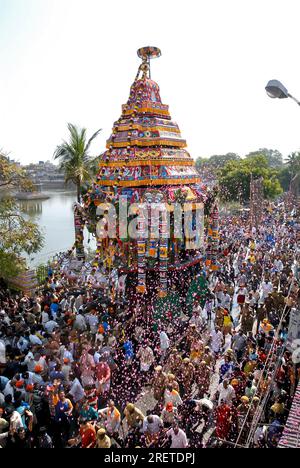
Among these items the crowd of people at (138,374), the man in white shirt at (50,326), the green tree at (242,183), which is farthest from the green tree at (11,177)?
the green tree at (242,183)

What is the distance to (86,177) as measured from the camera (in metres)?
19.0

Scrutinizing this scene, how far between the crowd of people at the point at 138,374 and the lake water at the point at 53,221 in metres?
5.84

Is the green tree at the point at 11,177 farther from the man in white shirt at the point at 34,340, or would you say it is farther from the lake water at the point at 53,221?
the man in white shirt at the point at 34,340

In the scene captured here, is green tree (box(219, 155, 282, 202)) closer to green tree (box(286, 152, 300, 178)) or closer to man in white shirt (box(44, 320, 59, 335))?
green tree (box(286, 152, 300, 178))

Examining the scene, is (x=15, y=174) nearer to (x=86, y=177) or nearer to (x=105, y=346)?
(x=86, y=177)

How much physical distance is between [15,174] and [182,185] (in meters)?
6.18

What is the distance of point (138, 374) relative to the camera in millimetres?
7824

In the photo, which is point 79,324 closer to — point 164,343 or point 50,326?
point 50,326

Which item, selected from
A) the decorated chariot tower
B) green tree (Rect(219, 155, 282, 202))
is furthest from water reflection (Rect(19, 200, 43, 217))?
green tree (Rect(219, 155, 282, 202))

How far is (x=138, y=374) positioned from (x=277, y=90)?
617cm

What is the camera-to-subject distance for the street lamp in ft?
15.2

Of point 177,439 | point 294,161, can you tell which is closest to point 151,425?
point 177,439

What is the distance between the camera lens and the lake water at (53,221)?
22284 mm
